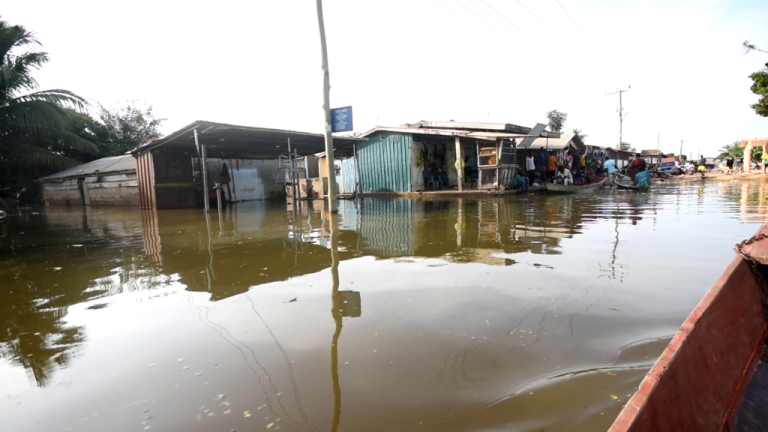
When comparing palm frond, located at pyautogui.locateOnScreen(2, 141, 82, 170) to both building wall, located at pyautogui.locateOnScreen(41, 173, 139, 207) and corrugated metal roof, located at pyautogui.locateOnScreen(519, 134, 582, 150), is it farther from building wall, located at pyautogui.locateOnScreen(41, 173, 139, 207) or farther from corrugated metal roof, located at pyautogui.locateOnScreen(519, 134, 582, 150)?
corrugated metal roof, located at pyautogui.locateOnScreen(519, 134, 582, 150)

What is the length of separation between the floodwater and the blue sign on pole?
201 inches

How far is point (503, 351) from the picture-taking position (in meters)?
2.43

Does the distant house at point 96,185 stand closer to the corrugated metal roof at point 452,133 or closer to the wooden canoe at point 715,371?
the corrugated metal roof at point 452,133

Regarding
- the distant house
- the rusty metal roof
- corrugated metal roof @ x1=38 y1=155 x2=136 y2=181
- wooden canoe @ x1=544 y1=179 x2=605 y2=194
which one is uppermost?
the rusty metal roof

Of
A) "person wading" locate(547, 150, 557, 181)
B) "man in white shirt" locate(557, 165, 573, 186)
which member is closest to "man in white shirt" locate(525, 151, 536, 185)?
"person wading" locate(547, 150, 557, 181)

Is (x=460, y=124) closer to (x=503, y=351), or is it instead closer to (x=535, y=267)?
(x=535, y=267)

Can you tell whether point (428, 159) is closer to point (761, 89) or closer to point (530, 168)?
point (530, 168)

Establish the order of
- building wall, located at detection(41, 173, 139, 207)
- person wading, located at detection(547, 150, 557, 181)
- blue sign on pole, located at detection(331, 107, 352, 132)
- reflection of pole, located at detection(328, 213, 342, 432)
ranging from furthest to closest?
person wading, located at detection(547, 150, 557, 181), building wall, located at detection(41, 173, 139, 207), blue sign on pole, located at detection(331, 107, 352, 132), reflection of pole, located at detection(328, 213, 342, 432)

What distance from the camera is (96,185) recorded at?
19266 millimetres

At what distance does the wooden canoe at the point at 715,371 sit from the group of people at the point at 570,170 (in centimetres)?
1474

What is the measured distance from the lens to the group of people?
17.0 metres

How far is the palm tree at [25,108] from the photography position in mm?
17203

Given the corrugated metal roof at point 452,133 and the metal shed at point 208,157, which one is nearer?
the metal shed at point 208,157

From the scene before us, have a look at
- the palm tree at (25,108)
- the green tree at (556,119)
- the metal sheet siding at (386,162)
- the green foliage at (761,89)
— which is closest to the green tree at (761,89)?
the green foliage at (761,89)
